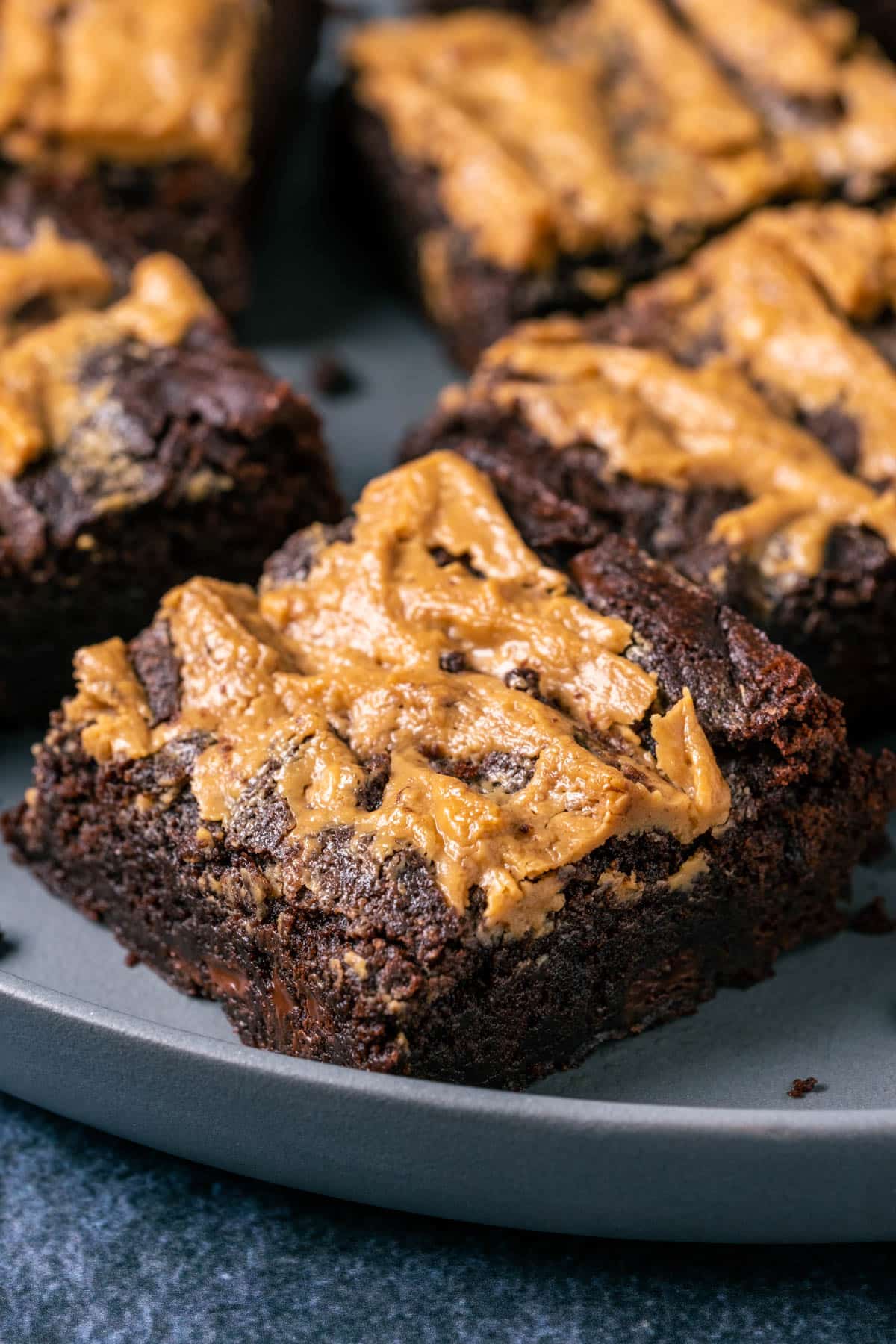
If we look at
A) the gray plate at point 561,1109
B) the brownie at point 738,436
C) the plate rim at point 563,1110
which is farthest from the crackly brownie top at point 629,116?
the plate rim at point 563,1110

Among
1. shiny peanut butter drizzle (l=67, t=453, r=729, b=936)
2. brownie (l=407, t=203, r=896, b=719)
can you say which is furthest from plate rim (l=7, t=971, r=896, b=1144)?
brownie (l=407, t=203, r=896, b=719)

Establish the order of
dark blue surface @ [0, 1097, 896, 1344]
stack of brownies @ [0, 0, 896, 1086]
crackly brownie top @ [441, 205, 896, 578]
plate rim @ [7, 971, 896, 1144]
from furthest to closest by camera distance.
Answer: crackly brownie top @ [441, 205, 896, 578]
stack of brownies @ [0, 0, 896, 1086]
dark blue surface @ [0, 1097, 896, 1344]
plate rim @ [7, 971, 896, 1144]

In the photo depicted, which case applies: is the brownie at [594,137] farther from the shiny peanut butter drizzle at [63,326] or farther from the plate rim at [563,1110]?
the plate rim at [563,1110]

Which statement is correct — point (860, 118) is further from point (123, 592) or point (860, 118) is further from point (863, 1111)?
point (863, 1111)

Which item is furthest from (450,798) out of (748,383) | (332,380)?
(332,380)

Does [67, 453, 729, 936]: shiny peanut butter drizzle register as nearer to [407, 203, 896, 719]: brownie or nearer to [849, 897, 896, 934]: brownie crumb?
[407, 203, 896, 719]: brownie
